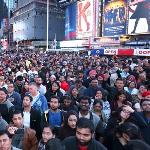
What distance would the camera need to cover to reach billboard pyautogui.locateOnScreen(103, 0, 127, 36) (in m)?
54.9

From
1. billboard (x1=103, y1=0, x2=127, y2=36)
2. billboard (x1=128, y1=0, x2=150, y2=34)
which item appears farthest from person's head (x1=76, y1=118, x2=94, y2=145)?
billboard (x1=103, y1=0, x2=127, y2=36)

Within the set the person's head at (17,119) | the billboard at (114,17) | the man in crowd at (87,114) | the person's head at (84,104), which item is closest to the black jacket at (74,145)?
the person's head at (17,119)

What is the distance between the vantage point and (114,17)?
57375mm

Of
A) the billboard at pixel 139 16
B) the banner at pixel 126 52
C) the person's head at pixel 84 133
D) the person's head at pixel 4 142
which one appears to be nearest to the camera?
the person's head at pixel 84 133

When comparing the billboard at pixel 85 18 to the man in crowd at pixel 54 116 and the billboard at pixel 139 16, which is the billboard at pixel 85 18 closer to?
the billboard at pixel 139 16

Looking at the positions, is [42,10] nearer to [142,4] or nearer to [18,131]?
[142,4]

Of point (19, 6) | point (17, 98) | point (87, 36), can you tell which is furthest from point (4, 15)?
point (17, 98)

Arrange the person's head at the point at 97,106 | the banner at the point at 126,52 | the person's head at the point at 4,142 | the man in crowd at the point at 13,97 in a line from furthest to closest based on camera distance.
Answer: the banner at the point at 126,52
the man in crowd at the point at 13,97
the person's head at the point at 97,106
the person's head at the point at 4,142

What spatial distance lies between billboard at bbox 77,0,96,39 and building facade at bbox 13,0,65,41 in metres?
34.8

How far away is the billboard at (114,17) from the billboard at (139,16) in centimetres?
330

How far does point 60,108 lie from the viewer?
7.45m

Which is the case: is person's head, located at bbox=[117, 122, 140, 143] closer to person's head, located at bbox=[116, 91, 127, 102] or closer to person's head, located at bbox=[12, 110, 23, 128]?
person's head, located at bbox=[12, 110, 23, 128]

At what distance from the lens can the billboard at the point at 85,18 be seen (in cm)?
6694

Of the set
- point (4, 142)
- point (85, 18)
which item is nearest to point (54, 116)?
point (4, 142)
